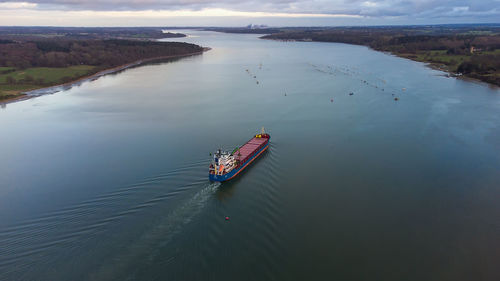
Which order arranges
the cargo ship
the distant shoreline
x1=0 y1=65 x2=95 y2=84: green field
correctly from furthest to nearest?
1. x1=0 y1=65 x2=95 y2=84: green field
2. the distant shoreline
3. the cargo ship

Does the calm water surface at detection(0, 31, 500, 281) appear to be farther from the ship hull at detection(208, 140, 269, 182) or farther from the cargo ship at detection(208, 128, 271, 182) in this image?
the cargo ship at detection(208, 128, 271, 182)

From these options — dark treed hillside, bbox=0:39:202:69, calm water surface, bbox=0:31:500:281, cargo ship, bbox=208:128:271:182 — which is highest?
dark treed hillside, bbox=0:39:202:69

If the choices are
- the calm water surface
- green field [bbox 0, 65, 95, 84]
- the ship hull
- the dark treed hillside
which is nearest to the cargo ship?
the ship hull

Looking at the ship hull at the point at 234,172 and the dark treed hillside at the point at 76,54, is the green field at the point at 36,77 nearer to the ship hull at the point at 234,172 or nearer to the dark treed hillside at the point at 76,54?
the dark treed hillside at the point at 76,54

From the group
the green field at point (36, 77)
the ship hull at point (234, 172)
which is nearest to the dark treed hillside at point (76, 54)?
the green field at point (36, 77)

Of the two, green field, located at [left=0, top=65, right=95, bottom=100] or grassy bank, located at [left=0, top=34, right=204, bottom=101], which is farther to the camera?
grassy bank, located at [left=0, top=34, right=204, bottom=101]

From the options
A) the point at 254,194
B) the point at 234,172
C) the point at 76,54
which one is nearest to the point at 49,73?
the point at 76,54

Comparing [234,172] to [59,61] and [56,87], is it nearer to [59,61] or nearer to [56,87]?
[56,87]
